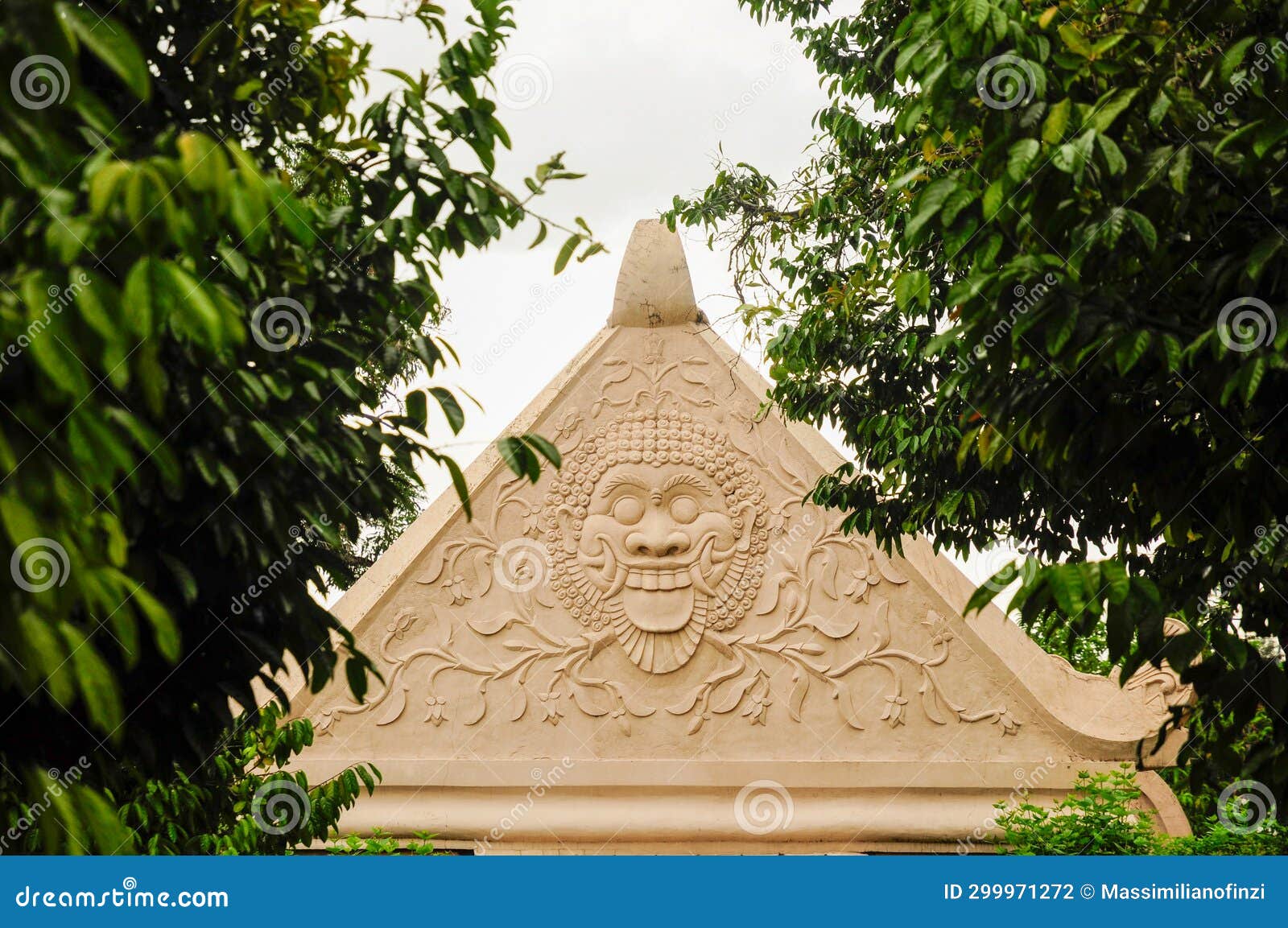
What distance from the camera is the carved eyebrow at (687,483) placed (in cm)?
705

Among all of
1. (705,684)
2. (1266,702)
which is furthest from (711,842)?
(1266,702)

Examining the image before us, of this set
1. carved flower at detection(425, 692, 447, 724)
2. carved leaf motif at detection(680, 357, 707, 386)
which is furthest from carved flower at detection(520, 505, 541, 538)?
carved leaf motif at detection(680, 357, 707, 386)

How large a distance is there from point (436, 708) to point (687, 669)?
152 centimetres

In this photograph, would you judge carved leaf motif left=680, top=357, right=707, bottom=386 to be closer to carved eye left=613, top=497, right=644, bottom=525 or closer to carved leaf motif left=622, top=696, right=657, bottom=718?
carved eye left=613, top=497, right=644, bottom=525

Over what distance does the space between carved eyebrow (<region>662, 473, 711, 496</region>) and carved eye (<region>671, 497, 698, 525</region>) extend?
8 cm

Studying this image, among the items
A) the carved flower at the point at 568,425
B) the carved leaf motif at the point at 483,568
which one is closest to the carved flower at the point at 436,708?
the carved leaf motif at the point at 483,568

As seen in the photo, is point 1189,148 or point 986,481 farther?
point 986,481

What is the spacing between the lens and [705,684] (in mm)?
6793

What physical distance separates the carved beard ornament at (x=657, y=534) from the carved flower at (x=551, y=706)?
0.46m

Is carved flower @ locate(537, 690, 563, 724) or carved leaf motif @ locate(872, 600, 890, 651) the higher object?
carved leaf motif @ locate(872, 600, 890, 651)

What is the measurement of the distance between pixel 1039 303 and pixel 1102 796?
4632mm

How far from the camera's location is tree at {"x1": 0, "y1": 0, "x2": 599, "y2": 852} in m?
1.77

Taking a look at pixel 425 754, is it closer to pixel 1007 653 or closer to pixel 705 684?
pixel 705 684

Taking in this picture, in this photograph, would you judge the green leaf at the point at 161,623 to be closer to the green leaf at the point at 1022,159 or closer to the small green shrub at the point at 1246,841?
the green leaf at the point at 1022,159
